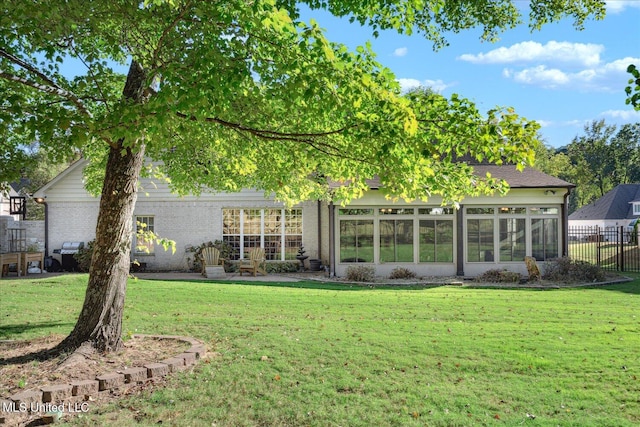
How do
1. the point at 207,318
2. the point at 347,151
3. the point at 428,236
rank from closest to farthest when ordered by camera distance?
the point at 347,151, the point at 207,318, the point at 428,236

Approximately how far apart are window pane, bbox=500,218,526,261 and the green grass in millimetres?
6174

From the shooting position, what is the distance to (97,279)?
672cm

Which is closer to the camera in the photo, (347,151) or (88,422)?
(88,422)

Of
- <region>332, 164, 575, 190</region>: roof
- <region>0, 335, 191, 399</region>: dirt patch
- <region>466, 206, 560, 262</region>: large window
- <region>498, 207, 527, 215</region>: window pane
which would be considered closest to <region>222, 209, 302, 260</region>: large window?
<region>332, 164, 575, 190</region>: roof

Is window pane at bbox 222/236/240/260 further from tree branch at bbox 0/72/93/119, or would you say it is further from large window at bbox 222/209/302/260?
tree branch at bbox 0/72/93/119

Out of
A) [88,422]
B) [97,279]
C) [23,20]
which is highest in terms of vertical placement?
[23,20]

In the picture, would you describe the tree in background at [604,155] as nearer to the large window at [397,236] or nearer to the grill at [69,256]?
the large window at [397,236]

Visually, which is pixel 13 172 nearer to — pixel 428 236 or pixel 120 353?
pixel 120 353

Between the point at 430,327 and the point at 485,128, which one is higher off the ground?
the point at 485,128

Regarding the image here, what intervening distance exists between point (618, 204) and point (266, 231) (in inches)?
1714

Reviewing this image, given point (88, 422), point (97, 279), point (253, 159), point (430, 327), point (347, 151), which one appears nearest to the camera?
point (88, 422)

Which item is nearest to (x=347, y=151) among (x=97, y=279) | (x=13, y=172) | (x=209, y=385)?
(x=209, y=385)

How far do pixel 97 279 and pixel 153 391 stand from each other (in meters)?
1.93

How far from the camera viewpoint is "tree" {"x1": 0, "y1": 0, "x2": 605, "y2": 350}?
15.5ft
